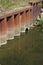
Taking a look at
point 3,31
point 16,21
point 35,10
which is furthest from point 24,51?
point 35,10

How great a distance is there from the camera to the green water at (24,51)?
2417cm

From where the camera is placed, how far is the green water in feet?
79.3

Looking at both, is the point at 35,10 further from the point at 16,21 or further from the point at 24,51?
the point at 24,51

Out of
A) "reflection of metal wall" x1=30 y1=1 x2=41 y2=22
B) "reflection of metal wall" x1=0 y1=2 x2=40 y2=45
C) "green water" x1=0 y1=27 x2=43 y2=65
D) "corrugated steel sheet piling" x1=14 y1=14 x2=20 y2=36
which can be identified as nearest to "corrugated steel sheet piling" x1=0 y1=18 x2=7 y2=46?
"reflection of metal wall" x1=0 y1=2 x2=40 y2=45

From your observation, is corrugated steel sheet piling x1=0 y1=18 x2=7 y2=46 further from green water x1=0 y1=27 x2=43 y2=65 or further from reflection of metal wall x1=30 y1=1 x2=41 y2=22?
reflection of metal wall x1=30 y1=1 x2=41 y2=22

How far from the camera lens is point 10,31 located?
30906mm

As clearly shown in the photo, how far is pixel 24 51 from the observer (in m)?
27.1

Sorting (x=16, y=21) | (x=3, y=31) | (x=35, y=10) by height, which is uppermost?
(x=35, y=10)

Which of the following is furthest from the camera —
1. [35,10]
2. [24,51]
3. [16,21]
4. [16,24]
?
[35,10]

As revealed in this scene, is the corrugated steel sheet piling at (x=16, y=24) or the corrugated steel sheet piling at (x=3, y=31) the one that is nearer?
the corrugated steel sheet piling at (x=3, y=31)

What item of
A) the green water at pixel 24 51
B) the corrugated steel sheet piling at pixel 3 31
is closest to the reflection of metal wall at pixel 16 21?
the corrugated steel sheet piling at pixel 3 31

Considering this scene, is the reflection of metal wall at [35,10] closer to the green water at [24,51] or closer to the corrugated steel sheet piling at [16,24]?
the corrugated steel sheet piling at [16,24]

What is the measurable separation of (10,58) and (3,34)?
4329 millimetres

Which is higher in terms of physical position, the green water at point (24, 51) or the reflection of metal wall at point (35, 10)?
the reflection of metal wall at point (35, 10)
